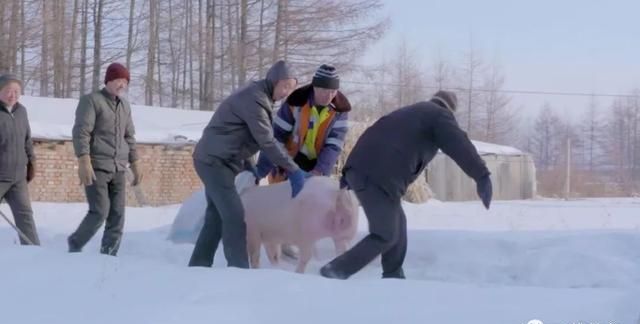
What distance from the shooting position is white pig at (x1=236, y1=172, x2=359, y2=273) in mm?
6363

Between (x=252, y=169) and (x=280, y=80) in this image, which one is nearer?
(x=280, y=80)

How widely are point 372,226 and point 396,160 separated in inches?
15.9

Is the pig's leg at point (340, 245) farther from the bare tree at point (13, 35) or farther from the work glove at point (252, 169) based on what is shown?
the bare tree at point (13, 35)

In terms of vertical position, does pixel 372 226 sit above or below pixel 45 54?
below

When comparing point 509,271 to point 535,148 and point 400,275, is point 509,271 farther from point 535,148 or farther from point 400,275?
point 535,148

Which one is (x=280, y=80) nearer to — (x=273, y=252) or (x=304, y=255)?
(x=304, y=255)

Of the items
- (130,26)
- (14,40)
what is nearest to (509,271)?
(14,40)

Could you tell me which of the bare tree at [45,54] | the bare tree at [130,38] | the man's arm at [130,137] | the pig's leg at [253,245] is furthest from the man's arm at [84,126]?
the bare tree at [130,38]

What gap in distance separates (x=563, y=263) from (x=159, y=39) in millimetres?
31494

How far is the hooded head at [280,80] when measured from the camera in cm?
585

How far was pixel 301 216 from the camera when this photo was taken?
638cm

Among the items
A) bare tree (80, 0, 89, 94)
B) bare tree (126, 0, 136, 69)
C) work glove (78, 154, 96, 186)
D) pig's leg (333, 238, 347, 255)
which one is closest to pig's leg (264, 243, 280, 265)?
pig's leg (333, 238, 347, 255)

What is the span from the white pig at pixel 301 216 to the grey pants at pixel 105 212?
912 millimetres

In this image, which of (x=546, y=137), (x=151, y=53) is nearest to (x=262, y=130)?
(x=151, y=53)
